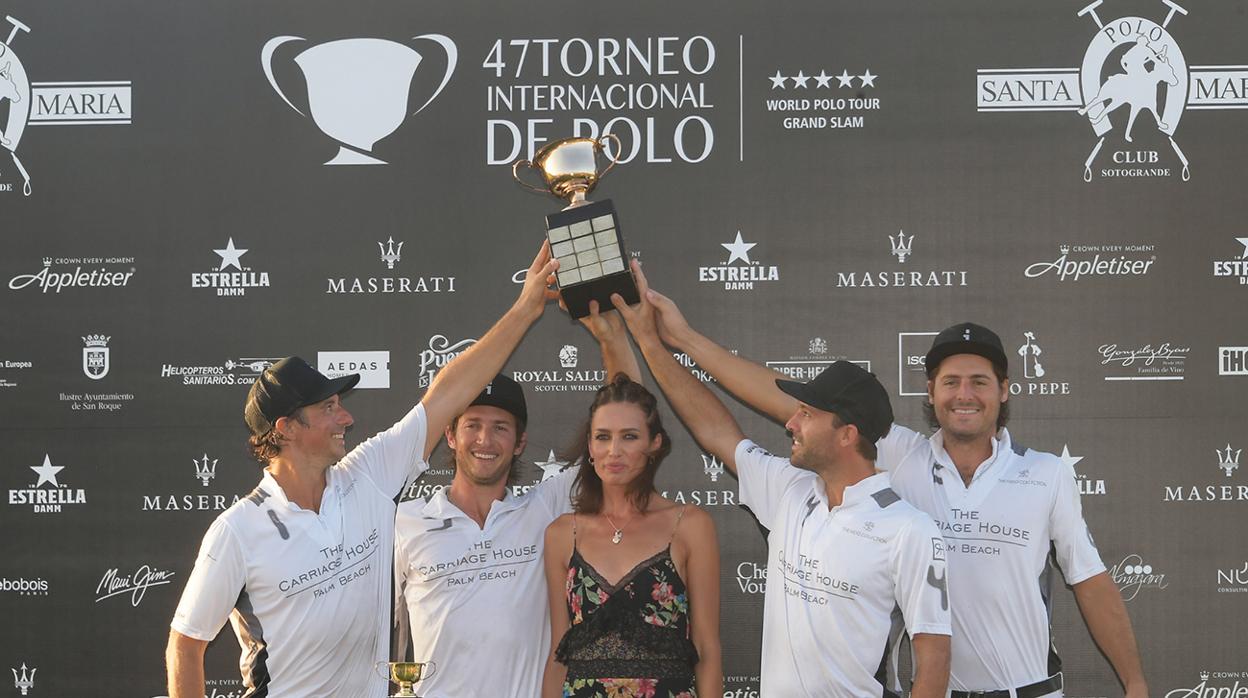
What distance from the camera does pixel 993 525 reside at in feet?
9.78

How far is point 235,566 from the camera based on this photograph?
2.67 m

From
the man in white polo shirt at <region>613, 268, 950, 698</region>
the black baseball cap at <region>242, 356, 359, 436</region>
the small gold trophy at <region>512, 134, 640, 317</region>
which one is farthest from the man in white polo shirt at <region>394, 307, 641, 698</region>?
the man in white polo shirt at <region>613, 268, 950, 698</region>

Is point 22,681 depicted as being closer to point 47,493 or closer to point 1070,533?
point 47,493

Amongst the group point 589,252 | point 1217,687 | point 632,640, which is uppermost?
point 589,252

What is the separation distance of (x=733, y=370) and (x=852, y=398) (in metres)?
0.54

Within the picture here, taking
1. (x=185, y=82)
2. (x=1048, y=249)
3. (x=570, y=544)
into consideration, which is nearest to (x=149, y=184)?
(x=185, y=82)

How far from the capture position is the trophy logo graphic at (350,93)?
416 centimetres

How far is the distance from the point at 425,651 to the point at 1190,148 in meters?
3.15

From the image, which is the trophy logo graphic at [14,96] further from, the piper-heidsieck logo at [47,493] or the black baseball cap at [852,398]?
the black baseball cap at [852,398]

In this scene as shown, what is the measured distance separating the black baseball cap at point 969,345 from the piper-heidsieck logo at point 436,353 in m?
1.74

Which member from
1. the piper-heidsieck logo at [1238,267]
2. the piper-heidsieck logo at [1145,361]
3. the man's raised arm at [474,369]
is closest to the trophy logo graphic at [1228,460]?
the piper-heidsieck logo at [1145,361]

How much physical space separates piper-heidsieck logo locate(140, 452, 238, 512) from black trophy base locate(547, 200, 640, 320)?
5.84 feet

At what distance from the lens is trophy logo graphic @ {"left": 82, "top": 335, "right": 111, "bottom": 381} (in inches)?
165

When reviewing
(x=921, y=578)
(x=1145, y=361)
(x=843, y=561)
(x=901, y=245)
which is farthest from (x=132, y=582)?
(x=1145, y=361)
